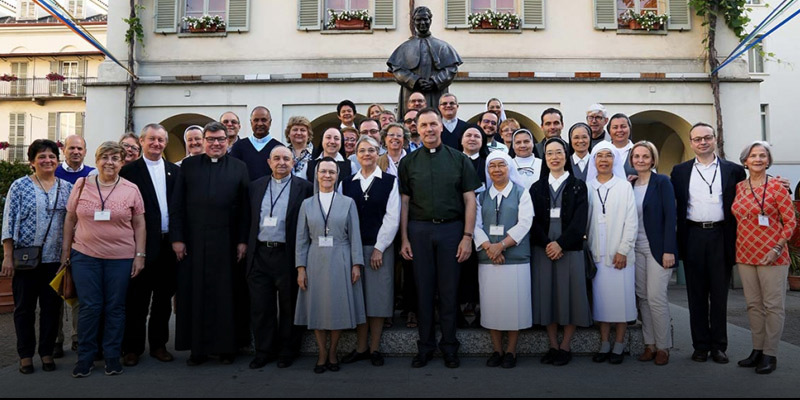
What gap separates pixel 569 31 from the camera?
15227 millimetres

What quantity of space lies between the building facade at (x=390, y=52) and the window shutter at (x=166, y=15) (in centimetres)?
3

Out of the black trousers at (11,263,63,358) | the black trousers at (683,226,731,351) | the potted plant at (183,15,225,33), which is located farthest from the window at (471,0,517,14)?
the black trousers at (11,263,63,358)

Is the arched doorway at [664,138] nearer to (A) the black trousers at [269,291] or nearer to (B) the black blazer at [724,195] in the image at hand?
(B) the black blazer at [724,195]

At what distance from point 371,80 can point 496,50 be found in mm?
3358

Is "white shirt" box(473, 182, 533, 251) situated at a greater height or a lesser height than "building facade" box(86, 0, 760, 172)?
lesser

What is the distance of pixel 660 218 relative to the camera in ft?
17.0

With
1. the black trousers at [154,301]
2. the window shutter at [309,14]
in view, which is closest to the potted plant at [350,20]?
the window shutter at [309,14]

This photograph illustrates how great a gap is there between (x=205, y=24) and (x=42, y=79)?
21366mm

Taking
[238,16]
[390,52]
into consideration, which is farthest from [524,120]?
[238,16]

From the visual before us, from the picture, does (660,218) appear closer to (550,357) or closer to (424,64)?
(550,357)

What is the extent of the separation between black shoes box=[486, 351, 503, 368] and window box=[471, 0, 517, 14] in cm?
1206

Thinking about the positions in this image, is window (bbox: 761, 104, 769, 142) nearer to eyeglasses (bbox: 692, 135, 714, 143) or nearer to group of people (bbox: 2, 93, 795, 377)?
eyeglasses (bbox: 692, 135, 714, 143)

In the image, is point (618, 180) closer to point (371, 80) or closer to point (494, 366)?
point (494, 366)

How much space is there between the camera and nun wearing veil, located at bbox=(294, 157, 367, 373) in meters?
4.87
